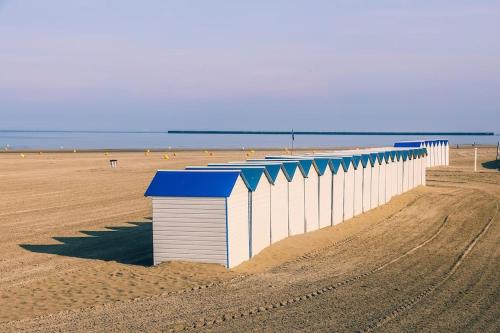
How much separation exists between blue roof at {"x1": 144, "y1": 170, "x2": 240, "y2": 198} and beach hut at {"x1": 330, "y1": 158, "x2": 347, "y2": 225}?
26.2 ft

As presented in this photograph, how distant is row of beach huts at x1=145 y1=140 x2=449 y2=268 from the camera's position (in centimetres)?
1705

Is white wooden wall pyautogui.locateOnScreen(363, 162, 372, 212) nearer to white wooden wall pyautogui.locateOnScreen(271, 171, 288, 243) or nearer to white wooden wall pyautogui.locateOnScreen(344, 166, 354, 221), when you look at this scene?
white wooden wall pyautogui.locateOnScreen(344, 166, 354, 221)

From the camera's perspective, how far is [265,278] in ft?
53.4

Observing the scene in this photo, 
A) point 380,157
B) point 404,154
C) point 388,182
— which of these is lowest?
point 388,182

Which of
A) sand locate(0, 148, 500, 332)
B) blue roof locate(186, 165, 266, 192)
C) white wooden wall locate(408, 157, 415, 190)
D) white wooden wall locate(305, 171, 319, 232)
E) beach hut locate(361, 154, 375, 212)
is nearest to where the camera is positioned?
sand locate(0, 148, 500, 332)

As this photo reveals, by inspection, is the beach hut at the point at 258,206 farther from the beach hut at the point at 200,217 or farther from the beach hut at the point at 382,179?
the beach hut at the point at 382,179

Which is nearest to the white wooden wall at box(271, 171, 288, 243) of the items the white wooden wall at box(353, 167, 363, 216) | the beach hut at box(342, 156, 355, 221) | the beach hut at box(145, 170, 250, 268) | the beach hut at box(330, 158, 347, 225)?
the beach hut at box(145, 170, 250, 268)

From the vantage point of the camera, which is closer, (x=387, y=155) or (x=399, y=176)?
(x=387, y=155)

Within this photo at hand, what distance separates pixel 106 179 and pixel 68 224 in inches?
746

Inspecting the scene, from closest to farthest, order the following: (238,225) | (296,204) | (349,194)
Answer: (238,225)
(296,204)
(349,194)

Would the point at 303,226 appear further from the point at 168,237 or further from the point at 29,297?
the point at 29,297

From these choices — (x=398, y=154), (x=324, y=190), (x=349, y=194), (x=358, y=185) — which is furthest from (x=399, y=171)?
(x=324, y=190)

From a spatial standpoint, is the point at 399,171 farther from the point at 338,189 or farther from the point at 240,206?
the point at 240,206

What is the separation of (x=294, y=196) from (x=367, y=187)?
8.31m
